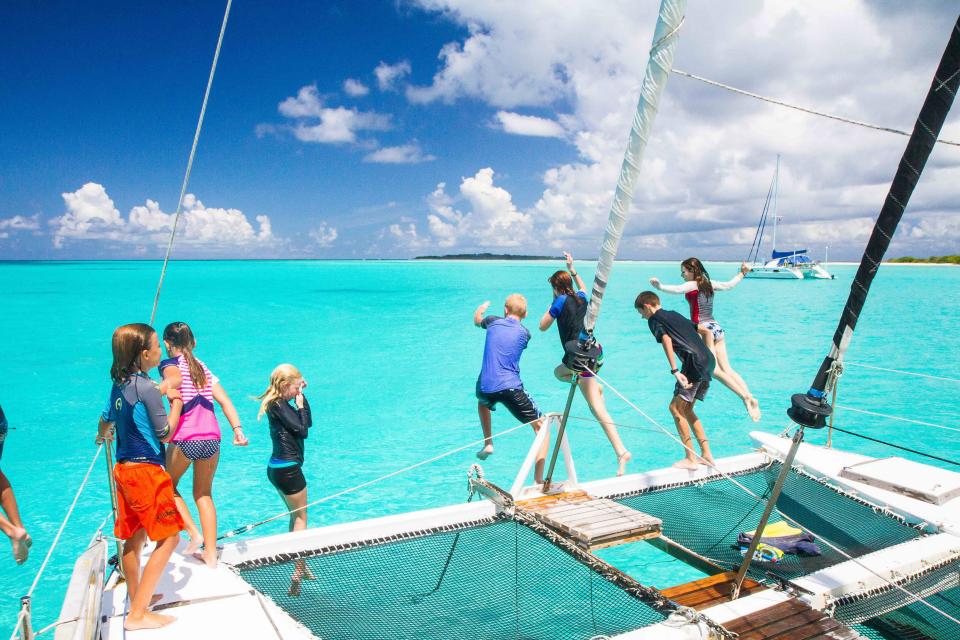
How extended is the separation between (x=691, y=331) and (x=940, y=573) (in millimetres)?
3022

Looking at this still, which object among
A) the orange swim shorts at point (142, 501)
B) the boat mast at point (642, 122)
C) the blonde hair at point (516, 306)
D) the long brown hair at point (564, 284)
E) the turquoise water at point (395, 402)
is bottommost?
the turquoise water at point (395, 402)

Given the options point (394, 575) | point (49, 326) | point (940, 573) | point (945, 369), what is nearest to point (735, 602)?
point (940, 573)

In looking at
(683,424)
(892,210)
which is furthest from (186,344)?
(683,424)

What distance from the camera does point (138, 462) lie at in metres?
3.69

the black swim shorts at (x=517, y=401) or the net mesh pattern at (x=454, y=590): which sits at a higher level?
the black swim shorts at (x=517, y=401)

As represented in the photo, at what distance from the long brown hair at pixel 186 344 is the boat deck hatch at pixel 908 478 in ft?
21.7

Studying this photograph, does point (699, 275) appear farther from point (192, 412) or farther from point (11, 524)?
point (11, 524)

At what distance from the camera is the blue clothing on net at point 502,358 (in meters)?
6.77

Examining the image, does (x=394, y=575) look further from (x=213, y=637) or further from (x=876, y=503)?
(x=876, y=503)

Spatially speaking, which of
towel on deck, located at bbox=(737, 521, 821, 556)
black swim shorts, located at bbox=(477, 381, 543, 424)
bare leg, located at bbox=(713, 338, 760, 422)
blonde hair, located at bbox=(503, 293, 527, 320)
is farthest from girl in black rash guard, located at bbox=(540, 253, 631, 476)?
bare leg, located at bbox=(713, 338, 760, 422)

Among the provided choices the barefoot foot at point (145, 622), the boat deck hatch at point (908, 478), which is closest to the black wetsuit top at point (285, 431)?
the barefoot foot at point (145, 622)

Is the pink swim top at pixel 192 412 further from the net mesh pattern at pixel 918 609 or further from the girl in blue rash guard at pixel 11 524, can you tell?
the net mesh pattern at pixel 918 609

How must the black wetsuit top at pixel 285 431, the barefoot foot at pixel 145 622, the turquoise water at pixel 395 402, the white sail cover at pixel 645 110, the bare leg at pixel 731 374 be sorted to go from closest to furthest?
the barefoot foot at pixel 145 622 < the white sail cover at pixel 645 110 < the black wetsuit top at pixel 285 431 < the bare leg at pixel 731 374 < the turquoise water at pixel 395 402

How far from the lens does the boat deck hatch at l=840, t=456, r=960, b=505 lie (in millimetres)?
6059
